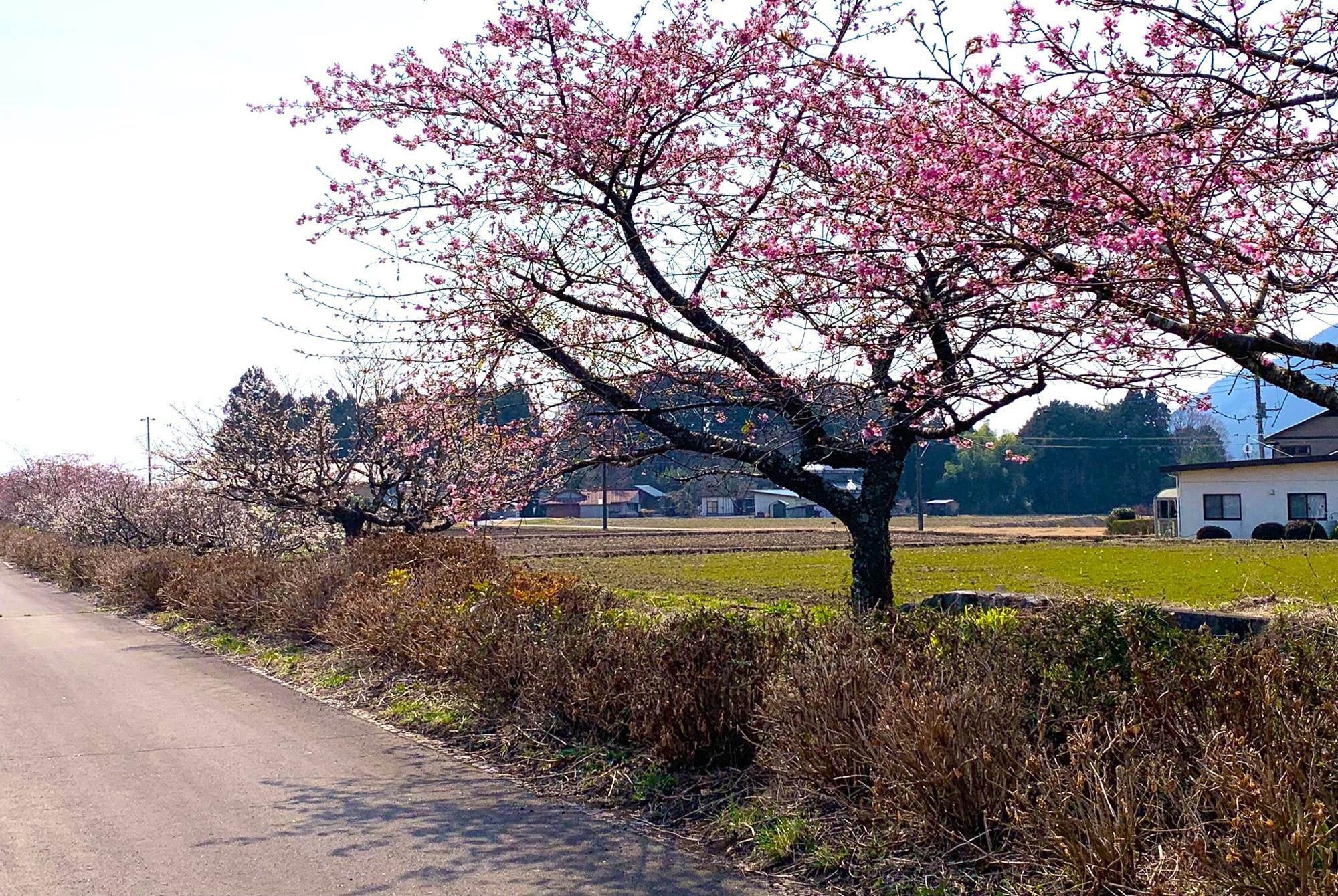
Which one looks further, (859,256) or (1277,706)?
(859,256)

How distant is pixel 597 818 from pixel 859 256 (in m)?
3.30

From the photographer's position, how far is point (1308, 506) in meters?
45.0

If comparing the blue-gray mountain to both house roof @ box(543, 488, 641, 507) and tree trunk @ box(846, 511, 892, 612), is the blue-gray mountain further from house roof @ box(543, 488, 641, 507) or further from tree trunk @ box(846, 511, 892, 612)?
house roof @ box(543, 488, 641, 507)

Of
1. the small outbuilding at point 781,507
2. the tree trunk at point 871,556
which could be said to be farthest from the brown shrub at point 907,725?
the small outbuilding at point 781,507

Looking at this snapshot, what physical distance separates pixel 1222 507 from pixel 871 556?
4328 centimetres

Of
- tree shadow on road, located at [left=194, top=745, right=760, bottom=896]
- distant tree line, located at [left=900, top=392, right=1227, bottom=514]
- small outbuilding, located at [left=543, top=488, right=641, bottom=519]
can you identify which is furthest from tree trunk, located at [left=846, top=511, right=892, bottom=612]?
small outbuilding, located at [left=543, top=488, right=641, bottom=519]

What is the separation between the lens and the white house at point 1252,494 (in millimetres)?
44594

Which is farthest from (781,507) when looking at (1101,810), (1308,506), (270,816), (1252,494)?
(1101,810)

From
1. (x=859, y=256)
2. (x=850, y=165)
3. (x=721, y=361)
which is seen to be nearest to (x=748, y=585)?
(x=721, y=361)

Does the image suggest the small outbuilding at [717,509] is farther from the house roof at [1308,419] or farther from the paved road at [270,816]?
the paved road at [270,816]

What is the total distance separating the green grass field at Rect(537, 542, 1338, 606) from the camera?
1962 centimetres

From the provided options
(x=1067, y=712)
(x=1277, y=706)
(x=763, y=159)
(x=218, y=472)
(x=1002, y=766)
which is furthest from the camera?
(x=218, y=472)

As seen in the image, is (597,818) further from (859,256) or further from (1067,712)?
(859,256)

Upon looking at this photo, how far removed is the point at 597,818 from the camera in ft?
21.0
